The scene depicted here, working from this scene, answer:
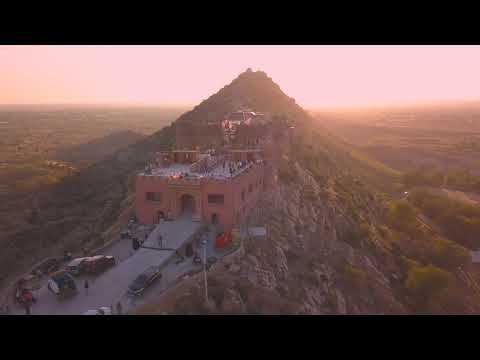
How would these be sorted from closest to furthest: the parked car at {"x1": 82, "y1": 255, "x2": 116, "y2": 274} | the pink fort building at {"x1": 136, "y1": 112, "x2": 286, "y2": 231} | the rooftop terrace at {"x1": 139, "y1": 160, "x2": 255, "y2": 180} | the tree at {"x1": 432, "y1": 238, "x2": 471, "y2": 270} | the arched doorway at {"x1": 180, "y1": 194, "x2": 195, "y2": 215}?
the parked car at {"x1": 82, "y1": 255, "x2": 116, "y2": 274}
the pink fort building at {"x1": 136, "y1": 112, "x2": 286, "y2": 231}
the rooftop terrace at {"x1": 139, "y1": 160, "x2": 255, "y2": 180}
the arched doorway at {"x1": 180, "y1": 194, "x2": 195, "y2": 215}
the tree at {"x1": 432, "y1": 238, "x2": 471, "y2": 270}

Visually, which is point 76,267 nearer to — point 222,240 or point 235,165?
point 222,240

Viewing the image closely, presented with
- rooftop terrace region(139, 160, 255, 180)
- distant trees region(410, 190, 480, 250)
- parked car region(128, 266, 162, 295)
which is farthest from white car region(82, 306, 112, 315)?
distant trees region(410, 190, 480, 250)

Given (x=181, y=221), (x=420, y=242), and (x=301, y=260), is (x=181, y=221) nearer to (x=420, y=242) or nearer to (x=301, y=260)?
(x=301, y=260)

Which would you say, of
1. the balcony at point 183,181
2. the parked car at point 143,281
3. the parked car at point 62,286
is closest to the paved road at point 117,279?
the parked car at point 62,286

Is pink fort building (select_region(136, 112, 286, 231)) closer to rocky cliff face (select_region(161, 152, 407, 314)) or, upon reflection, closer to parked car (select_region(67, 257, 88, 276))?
rocky cliff face (select_region(161, 152, 407, 314))

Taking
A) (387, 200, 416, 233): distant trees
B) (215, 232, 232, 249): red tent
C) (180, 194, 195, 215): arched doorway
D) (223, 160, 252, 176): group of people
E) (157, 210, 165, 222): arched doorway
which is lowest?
(387, 200, 416, 233): distant trees

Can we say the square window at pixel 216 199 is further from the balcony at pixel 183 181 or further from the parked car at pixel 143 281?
the parked car at pixel 143 281

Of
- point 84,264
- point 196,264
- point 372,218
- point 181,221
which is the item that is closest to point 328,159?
point 372,218

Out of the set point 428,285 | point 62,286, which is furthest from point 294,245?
point 62,286
